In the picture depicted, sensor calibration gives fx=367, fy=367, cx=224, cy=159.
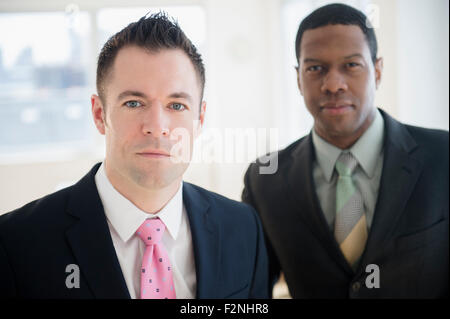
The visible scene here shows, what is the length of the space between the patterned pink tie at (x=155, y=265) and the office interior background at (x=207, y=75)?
Result: 13 centimetres

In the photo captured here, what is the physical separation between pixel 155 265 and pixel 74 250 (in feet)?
0.42

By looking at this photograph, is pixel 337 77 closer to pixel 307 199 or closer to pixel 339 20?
pixel 339 20

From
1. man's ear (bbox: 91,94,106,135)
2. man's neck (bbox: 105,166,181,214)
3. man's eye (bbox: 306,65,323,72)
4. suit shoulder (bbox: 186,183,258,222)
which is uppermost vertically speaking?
man's eye (bbox: 306,65,323,72)

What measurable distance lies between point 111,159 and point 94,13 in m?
0.28

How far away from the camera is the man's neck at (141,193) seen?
1.93ft

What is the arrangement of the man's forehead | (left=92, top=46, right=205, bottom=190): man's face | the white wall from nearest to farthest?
(left=92, top=46, right=205, bottom=190): man's face → the man's forehead → the white wall

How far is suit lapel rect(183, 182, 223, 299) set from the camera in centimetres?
61

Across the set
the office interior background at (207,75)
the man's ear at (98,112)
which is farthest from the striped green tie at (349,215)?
the man's ear at (98,112)

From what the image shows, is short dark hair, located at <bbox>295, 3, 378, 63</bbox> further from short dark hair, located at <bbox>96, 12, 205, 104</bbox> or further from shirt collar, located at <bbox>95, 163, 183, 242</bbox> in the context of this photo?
shirt collar, located at <bbox>95, 163, 183, 242</bbox>

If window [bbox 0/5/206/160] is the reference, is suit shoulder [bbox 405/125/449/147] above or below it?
below

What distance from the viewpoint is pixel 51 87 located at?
23.5 inches

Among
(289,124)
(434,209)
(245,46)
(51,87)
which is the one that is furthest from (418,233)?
(51,87)

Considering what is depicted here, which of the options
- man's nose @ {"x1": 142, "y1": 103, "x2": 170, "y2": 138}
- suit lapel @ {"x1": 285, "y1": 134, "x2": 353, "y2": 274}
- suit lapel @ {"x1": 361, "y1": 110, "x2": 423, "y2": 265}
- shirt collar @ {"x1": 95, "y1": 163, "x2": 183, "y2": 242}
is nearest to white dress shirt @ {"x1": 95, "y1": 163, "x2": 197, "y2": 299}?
shirt collar @ {"x1": 95, "y1": 163, "x2": 183, "y2": 242}

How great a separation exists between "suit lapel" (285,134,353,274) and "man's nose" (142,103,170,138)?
0.31 m
